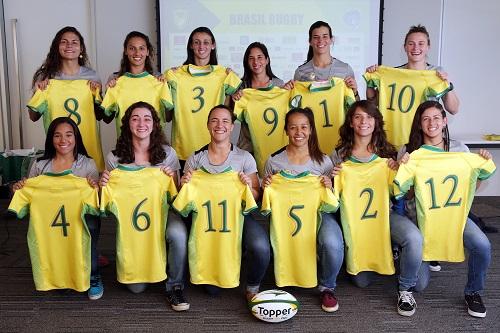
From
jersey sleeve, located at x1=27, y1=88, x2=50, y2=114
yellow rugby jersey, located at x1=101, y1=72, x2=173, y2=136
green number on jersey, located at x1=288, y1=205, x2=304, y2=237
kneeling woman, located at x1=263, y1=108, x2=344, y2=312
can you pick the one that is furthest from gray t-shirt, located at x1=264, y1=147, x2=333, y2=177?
jersey sleeve, located at x1=27, y1=88, x2=50, y2=114

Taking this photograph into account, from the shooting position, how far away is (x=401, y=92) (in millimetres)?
3533

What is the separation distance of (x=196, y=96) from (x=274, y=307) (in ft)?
5.44

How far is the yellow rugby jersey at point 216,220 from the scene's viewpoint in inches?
115

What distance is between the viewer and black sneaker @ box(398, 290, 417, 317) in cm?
281

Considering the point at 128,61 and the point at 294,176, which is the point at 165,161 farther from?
the point at 128,61

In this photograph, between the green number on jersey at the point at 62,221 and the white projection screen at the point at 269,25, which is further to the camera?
the white projection screen at the point at 269,25

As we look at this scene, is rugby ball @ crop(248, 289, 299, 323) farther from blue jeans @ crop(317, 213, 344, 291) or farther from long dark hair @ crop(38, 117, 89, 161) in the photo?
long dark hair @ crop(38, 117, 89, 161)

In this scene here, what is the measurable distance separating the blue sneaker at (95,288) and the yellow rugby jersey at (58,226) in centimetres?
10

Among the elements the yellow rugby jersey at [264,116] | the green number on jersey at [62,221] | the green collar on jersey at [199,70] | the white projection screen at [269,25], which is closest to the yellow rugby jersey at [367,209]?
the yellow rugby jersey at [264,116]

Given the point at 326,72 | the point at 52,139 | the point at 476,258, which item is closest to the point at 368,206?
the point at 476,258

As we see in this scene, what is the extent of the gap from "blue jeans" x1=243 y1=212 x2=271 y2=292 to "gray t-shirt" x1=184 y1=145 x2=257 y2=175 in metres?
0.38

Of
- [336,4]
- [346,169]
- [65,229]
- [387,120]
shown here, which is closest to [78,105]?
[65,229]

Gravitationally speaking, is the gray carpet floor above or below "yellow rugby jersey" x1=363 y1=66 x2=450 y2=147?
below

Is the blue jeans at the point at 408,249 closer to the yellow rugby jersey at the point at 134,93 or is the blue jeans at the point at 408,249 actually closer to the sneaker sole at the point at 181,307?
the sneaker sole at the point at 181,307
